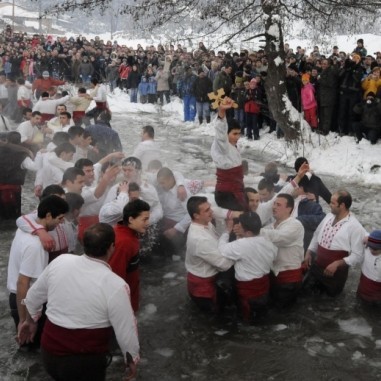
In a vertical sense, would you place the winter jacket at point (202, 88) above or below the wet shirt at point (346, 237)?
above

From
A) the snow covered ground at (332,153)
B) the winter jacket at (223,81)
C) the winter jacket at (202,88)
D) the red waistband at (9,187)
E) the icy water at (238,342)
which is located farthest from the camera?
the winter jacket at (202,88)

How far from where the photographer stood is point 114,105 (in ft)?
74.3

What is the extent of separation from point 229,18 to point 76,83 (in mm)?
13277

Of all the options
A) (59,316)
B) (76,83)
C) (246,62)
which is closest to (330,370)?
(59,316)

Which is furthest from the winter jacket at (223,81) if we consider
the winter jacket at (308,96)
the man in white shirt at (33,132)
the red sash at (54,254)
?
the red sash at (54,254)

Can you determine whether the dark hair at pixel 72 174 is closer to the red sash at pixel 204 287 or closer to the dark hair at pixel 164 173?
the dark hair at pixel 164 173

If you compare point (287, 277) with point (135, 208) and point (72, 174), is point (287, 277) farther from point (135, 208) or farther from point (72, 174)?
point (72, 174)

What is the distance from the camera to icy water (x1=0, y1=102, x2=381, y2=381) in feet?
14.6

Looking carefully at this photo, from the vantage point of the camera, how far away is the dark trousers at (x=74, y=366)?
10.8 feet

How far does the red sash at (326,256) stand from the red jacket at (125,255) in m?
2.30

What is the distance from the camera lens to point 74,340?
10.6 feet

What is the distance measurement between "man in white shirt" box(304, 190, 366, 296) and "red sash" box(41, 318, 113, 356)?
302 cm

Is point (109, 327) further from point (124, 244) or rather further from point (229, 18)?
point (229, 18)

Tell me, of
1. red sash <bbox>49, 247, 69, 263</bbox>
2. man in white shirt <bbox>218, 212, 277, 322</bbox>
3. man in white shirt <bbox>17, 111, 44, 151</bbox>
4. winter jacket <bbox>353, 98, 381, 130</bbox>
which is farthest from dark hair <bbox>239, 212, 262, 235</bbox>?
→ winter jacket <bbox>353, 98, 381, 130</bbox>
